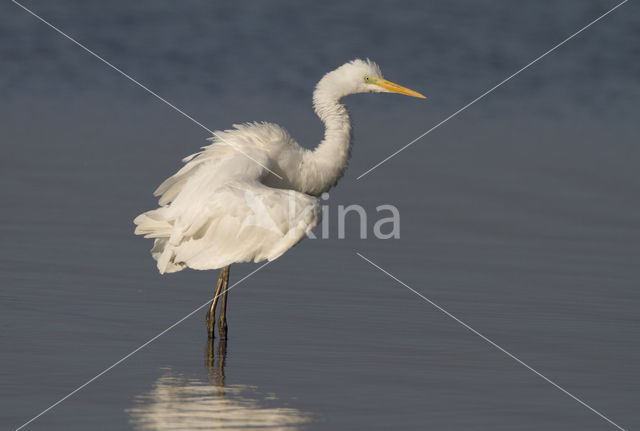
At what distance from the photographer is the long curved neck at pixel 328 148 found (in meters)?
10.9

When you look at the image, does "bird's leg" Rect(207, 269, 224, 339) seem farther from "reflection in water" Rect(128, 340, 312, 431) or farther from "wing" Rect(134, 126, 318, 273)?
"reflection in water" Rect(128, 340, 312, 431)

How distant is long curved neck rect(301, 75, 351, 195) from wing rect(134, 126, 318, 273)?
0.94 metres

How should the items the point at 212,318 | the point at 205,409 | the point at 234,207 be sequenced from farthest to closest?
the point at 212,318, the point at 234,207, the point at 205,409

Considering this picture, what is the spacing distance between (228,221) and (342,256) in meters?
2.55

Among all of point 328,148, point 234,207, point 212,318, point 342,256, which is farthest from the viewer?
point 342,256

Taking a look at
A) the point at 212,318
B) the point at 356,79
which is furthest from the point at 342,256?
the point at 212,318

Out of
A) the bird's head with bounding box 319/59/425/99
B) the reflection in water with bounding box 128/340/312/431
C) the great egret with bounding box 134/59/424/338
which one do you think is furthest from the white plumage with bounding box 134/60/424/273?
the reflection in water with bounding box 128/340/312/431

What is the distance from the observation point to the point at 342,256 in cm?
1195

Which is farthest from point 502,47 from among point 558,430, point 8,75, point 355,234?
point 558,430

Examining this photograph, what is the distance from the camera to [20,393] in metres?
7.64

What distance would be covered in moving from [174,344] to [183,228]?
0.93 m

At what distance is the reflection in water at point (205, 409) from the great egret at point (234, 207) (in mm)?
1544

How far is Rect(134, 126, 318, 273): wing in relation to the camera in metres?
9.50

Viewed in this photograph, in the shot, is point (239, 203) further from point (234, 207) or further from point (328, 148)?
point (328, 148)
